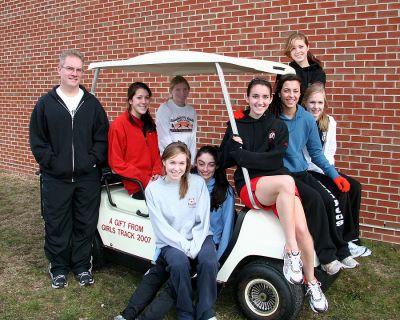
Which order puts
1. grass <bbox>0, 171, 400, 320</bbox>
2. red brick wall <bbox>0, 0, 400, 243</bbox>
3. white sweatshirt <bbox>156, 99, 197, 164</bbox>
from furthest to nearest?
1. red brick wall <bbox>0, 0, 400, 243</bbox>
2. white sweatshirt <bbox>156, 99, 197, 164</bbox>
3. grass <bbox>0, 171, 400, 320</bbox>

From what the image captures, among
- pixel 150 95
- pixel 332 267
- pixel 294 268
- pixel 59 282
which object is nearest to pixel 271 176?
pixel 294 268

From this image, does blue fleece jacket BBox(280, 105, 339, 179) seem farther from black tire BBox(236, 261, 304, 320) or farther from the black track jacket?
the black track jacket

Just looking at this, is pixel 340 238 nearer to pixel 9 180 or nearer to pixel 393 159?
pixel 393 159

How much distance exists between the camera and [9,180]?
754 cm

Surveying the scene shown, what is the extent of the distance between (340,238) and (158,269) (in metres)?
1.29

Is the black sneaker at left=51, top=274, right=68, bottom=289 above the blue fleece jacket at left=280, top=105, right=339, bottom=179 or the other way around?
the other way around

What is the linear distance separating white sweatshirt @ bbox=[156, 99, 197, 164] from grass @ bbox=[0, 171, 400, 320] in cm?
124

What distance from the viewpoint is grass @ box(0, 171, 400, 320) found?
327 cm

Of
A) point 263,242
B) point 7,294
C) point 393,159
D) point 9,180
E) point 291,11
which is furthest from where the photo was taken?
point 9,180

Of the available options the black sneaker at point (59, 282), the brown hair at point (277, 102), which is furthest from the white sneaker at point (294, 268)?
the black sneaker at point (59, 282)

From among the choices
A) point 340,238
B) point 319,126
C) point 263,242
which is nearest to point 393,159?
point 319,126

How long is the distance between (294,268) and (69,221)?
6.32 ft

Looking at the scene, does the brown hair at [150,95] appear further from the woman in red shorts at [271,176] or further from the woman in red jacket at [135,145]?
the woman in red shorts at [271,176]

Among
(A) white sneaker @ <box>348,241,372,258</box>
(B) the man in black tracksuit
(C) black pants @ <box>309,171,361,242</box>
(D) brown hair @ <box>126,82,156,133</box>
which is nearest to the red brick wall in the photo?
(A) white sneaker @ <box>348,241,372,258</box>
